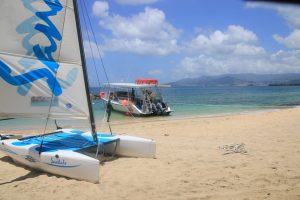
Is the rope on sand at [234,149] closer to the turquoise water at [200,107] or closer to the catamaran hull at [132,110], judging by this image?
the turquoise water at [200,107]

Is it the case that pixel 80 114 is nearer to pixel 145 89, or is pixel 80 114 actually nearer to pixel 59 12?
pixel 59 12

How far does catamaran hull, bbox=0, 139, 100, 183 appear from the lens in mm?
6754

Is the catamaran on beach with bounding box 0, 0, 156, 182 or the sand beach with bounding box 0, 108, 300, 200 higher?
the catamaran on beach with bounding box 0, 0, 156, 182

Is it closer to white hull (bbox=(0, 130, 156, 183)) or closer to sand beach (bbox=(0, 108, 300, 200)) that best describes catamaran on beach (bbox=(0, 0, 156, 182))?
white hull (bbox=(0, 130, 156, 183))

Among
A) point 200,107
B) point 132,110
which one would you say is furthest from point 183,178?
point 200,107

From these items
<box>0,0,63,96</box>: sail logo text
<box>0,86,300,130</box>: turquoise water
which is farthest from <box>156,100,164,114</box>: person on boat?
<box>0,0,63,96</box>: sail logo text

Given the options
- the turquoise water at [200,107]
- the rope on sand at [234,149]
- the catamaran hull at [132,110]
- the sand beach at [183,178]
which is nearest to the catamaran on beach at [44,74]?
the sand beach at [183,178]

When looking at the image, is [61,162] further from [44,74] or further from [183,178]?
[183,178]

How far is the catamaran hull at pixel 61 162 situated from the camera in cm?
675

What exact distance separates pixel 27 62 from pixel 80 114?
5.69ft

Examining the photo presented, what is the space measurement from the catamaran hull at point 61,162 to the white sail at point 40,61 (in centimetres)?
93

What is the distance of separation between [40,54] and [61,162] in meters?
2.67

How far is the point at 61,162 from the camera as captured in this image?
710 centimetres

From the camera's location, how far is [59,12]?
818 centimetres
